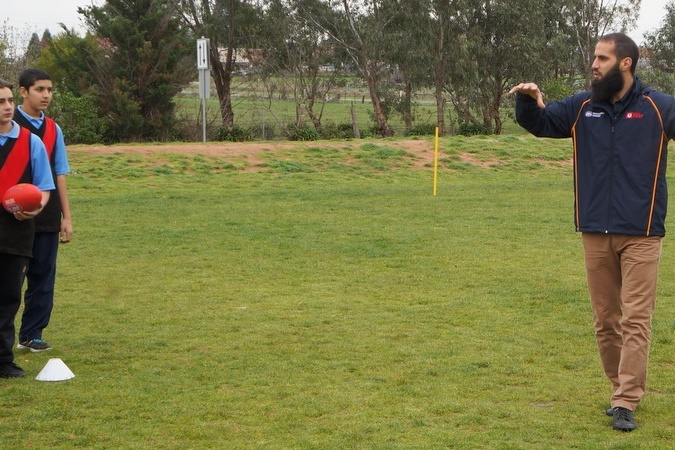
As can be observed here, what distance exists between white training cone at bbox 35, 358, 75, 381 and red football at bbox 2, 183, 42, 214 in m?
1.07

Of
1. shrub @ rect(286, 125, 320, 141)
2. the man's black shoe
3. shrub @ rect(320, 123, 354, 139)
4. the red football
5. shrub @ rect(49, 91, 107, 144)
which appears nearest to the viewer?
the man's black shoe

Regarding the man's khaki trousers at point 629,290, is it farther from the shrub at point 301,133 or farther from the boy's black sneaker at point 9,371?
the shrub at point 301,133

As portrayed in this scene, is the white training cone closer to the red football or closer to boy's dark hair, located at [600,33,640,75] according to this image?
the red football

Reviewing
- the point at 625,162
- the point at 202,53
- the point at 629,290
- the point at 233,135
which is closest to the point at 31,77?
the point at 625,162

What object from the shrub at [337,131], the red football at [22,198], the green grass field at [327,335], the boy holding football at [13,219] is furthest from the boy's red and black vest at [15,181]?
the shrub at [337,131]

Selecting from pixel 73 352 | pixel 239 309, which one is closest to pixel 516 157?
pixel 239 309

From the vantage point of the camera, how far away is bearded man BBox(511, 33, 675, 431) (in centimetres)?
560

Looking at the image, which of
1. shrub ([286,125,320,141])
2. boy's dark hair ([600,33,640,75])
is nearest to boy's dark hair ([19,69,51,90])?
boy's dark hair ([600,33,640,75])

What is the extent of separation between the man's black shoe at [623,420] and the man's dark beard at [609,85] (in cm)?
176

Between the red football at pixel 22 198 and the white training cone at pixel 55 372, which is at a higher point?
the red football at pixel 22 198

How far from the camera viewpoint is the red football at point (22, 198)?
20.9 feet

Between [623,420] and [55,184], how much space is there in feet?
14.4

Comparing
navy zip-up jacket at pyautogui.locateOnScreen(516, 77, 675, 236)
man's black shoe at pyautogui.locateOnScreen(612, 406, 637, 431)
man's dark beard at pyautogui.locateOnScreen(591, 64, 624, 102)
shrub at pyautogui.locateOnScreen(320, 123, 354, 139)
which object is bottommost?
shrub at pyautogui.locateOnScreen(320, 123, 354, 139)

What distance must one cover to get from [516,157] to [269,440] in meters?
23.1
